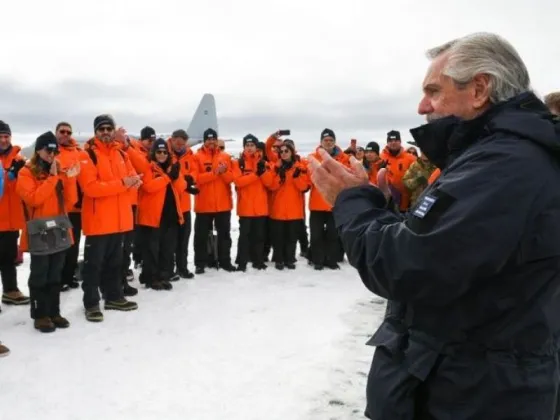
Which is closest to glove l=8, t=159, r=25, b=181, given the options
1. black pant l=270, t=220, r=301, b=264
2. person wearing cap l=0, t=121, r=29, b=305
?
person wearing cap l=0, t=121, r=29, b=305

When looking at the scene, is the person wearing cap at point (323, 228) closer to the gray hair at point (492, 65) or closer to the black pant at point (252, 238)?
the black pant at point (252, 238)

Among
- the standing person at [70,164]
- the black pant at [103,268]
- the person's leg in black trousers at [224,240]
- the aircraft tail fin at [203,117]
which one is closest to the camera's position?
the black pant at [103,268]

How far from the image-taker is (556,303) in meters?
1.40

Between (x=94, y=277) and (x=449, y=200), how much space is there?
550cm

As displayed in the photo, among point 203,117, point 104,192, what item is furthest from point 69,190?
point 203,117

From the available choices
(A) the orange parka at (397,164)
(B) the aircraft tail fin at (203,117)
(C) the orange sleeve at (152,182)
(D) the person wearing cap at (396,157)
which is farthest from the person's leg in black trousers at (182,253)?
(B) the aircraft tail fin at (203,117)

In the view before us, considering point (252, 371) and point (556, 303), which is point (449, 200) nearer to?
point (556, 303)

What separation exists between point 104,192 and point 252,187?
3254 millimetres

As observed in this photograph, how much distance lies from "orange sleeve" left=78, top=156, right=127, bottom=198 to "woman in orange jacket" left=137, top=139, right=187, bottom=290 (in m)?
1.19

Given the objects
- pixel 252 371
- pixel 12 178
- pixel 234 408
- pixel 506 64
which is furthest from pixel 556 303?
pixel 12 178

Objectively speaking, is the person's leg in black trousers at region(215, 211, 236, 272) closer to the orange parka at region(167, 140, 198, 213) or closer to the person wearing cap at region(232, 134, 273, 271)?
the person wearing cap at region(232, 134, 273, 271)

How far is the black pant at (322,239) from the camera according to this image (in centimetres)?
873

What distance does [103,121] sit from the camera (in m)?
5.89

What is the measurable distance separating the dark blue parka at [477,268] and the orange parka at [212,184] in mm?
6868
